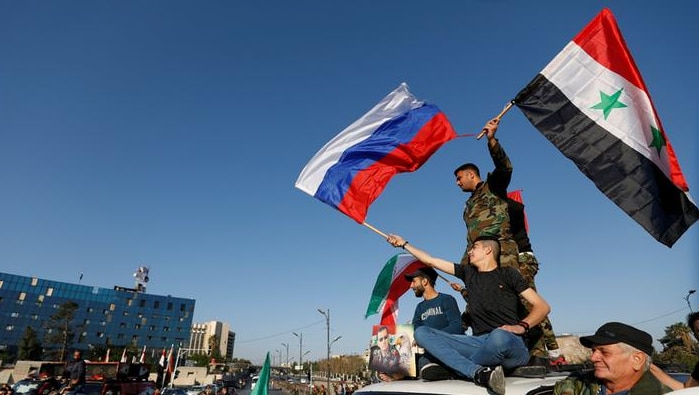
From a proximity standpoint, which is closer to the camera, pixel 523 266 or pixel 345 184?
pixel 523 266

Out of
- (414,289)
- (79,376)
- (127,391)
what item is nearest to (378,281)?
(414,289)

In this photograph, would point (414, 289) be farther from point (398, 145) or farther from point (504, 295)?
point (398, 145)

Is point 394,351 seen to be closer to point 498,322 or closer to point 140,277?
point 498,322

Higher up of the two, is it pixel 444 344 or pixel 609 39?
pixel 609 39

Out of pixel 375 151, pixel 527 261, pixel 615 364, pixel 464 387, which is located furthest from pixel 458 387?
pixel 375 151

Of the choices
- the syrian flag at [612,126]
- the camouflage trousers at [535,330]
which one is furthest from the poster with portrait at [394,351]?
the syrian flag at [612,126]

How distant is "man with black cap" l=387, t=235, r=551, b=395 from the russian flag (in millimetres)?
2415

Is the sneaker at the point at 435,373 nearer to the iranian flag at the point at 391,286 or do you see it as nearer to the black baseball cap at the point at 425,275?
the black baseball cap at the point at 425,275

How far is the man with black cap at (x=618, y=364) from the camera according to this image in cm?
233

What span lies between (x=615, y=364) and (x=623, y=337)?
157 millimetres

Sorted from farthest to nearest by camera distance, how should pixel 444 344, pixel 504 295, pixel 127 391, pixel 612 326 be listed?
pixel 127 391 → pixel 504 295 → pixel 444 344 → pixel 612 326

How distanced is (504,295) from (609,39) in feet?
12.4

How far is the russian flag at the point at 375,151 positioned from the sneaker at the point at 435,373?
321 cm

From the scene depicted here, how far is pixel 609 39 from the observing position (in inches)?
202
